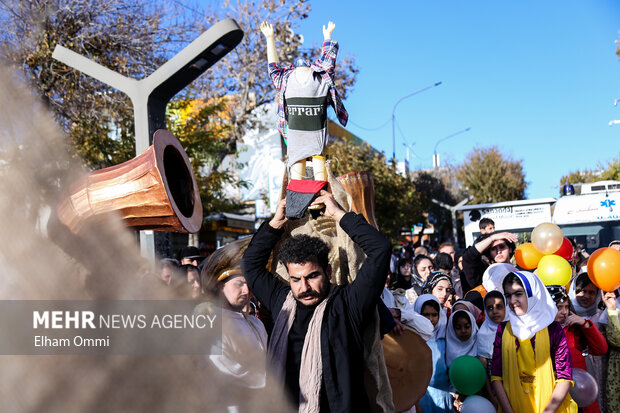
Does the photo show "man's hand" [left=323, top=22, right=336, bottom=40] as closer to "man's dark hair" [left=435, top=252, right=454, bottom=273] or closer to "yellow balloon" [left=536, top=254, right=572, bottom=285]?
"yellow balloon" [left=536, top=254, right=572, bottom=285]

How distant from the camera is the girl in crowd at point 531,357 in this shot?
10.8 feet

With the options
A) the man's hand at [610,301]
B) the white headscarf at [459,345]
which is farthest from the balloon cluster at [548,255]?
the white headscarf at [459,345]

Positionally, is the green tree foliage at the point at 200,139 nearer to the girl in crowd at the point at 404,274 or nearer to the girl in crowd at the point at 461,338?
the girl in crowd at the point at 404,274

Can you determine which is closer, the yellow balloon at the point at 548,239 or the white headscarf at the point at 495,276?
the white headscarf at the point at 495,276

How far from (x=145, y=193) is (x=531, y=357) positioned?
2589 mm

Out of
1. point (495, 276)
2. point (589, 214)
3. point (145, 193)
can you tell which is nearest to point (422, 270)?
point (495, 276)

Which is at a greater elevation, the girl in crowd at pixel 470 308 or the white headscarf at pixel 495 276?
the white headscarf at pixel 495 276

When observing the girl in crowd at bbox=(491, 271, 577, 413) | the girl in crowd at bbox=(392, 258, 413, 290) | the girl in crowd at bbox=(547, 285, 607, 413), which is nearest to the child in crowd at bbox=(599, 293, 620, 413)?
the girl in crowd at bbox=(547, 285, 607, 413)

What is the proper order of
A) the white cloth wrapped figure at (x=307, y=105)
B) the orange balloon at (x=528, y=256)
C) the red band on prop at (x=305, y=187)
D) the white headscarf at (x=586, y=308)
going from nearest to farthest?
the red band on prop at (x=305, y=187) < the white cloth wrapped figure at (x=307, y=105) < the white headscarf at (x=586, y=308) < the orange balloon at (x=528, y=256)

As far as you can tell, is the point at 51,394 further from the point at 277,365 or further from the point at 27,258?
the point at 277,365

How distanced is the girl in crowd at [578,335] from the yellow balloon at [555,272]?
98cm

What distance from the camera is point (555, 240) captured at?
18.5ft

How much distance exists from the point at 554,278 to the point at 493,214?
8046 millimetres

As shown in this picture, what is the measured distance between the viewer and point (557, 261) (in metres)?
5.17
